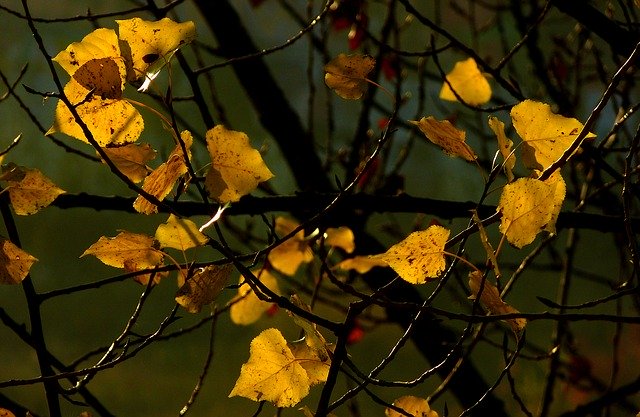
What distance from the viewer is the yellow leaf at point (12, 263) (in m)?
0.58

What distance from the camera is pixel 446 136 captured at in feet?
1.78

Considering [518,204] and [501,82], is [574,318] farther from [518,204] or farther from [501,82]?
[501,82]

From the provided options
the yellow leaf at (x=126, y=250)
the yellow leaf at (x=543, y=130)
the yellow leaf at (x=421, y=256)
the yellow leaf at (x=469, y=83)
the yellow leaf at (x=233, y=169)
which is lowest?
the yellow leaf at (x=469, y=83)

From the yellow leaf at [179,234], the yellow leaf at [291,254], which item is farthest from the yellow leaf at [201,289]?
the yellow leaf at [291,254]

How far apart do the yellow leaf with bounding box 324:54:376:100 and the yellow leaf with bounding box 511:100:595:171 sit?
11 cm

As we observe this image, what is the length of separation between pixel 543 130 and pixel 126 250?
1.04 ft

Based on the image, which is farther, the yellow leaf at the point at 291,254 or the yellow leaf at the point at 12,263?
the yellow leaf at the point at 291,254

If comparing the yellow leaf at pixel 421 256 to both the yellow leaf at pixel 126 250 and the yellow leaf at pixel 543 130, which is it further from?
the yellow leaf at pixel 126 250

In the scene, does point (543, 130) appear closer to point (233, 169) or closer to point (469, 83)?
point (233, 169)

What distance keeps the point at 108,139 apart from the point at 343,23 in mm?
1080

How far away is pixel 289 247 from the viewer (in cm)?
89

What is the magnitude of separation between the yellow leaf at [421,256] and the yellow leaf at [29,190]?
0.25 metres

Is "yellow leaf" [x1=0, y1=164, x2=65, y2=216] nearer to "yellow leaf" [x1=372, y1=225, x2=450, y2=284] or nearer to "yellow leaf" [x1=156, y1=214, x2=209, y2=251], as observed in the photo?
"yellow leaf" [x1=156, y1=214, x2=209, y2=251]

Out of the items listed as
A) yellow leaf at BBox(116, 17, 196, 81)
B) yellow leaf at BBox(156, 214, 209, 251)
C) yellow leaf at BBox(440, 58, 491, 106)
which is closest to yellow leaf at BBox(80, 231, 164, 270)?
yellow leaf at BBox(156, 214, 209, 251)
